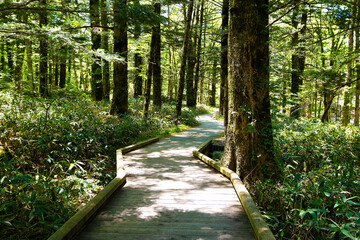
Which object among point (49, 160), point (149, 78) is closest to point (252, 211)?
point (49, 160)

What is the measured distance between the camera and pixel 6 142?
18.2 feet

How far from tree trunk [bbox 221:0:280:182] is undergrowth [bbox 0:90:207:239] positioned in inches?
134

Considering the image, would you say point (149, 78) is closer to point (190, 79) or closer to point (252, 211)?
point (252, 211)

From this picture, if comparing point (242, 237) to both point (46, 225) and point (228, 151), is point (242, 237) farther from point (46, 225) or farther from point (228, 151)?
point (228, 151)

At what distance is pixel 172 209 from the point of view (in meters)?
3.64

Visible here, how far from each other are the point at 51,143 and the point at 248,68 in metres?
5.41

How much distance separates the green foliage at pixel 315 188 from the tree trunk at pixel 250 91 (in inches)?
18.7

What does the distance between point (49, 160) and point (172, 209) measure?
301 centimetres

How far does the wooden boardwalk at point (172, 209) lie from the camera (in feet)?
9.71

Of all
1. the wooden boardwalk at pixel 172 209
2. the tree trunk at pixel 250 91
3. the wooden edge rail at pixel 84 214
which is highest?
the tree trunk at pixel 250 91

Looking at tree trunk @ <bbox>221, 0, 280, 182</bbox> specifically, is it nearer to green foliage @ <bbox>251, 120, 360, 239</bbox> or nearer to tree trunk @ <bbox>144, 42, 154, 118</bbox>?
green foliage @ <bbox>251, 120, 360, 239</bbox>

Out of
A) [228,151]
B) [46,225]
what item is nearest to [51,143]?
[46,225]

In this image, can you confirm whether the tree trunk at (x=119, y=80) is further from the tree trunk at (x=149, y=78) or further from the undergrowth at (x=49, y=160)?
the tree trunk at (x=149, y=78)

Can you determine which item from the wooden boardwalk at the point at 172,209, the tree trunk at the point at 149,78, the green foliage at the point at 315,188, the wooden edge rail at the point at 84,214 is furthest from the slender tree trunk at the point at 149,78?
the wooden edge rail at the point at 84,214
